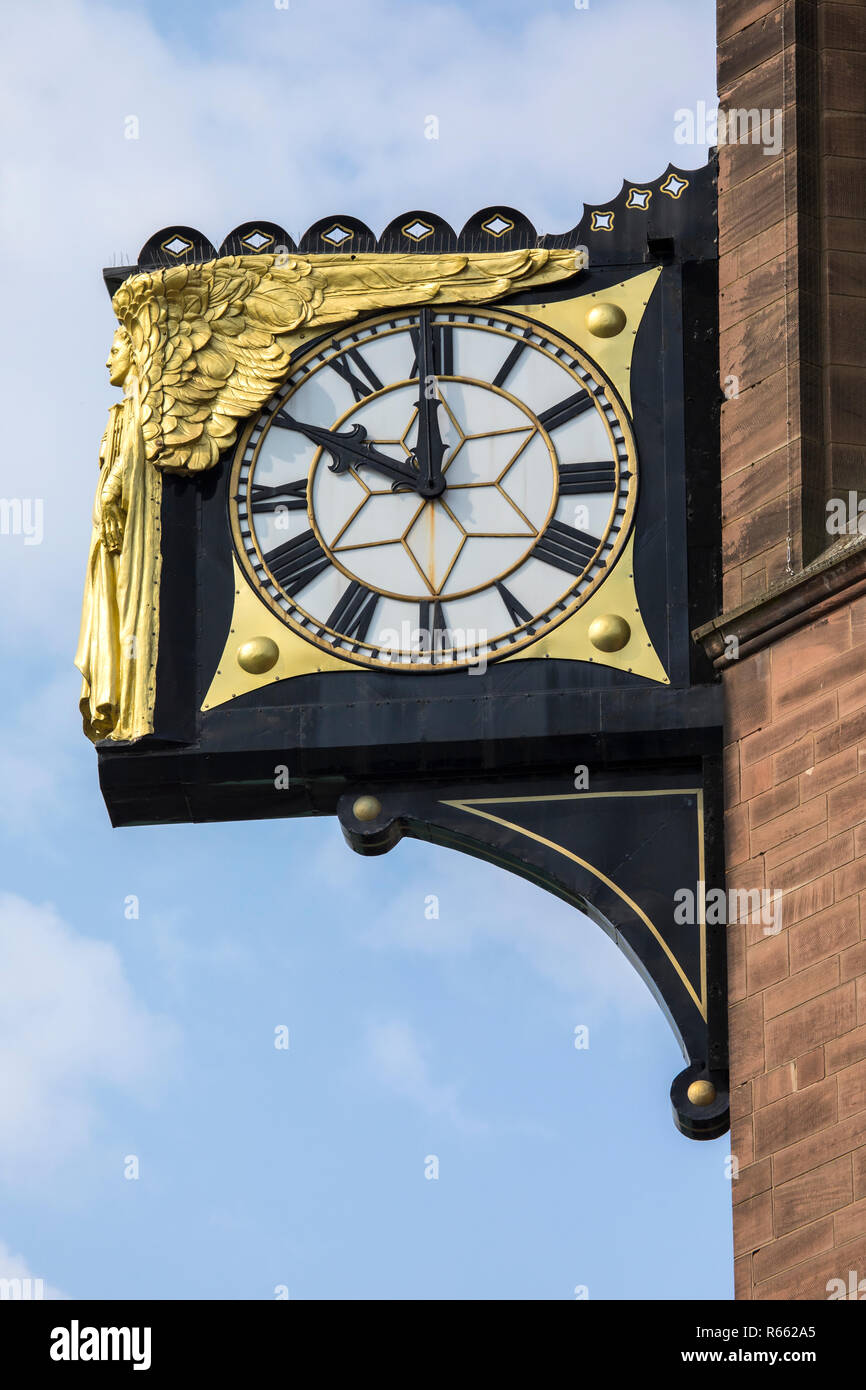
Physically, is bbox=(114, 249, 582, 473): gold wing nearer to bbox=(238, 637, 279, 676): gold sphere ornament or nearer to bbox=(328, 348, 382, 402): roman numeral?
bbox=(328, 348, 382, 402): roman numeral

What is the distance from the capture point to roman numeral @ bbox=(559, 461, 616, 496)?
2448 centimetres

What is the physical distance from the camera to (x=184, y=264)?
82.7ft

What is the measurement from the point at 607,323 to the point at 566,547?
4.28 feet

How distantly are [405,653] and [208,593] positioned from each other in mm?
1122

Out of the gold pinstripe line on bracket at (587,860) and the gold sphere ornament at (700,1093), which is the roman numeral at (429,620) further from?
the gold sphere ornament at (700,1093)

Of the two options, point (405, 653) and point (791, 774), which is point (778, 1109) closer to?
point (791, 774)

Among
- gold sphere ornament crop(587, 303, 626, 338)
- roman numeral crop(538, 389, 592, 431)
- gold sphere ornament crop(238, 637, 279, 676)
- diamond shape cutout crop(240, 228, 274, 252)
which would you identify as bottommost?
gold sphere ornament crop(238, 637, 279, 676)

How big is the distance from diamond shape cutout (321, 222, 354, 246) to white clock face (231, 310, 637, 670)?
518 mm

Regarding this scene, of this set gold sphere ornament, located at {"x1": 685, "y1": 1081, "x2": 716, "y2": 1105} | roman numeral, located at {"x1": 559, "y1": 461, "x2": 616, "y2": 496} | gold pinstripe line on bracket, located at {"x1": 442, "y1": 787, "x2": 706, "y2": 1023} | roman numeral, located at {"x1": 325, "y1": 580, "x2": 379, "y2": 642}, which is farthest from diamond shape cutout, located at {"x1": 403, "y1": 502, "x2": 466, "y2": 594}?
gold sphere ornament, located at {"x1": 685, "y1": 1081, "x2": 716, "y2": 1105}

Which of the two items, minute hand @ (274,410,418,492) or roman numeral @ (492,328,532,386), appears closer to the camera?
minute hand @ (274,410,418,492)

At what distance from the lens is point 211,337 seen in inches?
985

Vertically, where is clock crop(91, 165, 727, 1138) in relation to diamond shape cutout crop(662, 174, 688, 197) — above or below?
below

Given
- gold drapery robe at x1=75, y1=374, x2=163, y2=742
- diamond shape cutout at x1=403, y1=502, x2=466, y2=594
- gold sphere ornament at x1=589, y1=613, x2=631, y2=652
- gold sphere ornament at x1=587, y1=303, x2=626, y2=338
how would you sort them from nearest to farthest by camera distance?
gold sphere ornament at x1=589, y1=613, x2=631, y2=652, gold drapery robe at x1=75, y1=374, x2=163, y2=742, diamond shape cutout at x1=403, y1=502, x2=466, y2=594, gold sphere ornament at x1=587, y1=303, x2=626, y2=338
